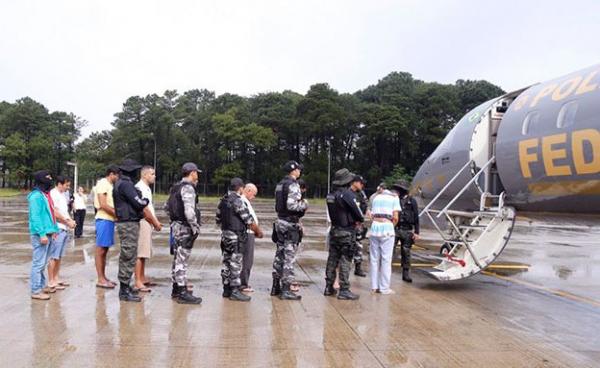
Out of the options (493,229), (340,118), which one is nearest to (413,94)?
(340,118)

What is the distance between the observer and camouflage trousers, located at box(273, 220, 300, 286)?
680cm

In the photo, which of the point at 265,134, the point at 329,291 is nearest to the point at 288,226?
the point at 329,291

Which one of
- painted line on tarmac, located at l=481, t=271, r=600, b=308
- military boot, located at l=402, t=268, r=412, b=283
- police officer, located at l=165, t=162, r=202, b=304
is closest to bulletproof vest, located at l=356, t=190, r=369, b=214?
military boot, located at l=402, t=268, r=412, b=283

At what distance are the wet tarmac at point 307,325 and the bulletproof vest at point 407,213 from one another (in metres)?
1.04

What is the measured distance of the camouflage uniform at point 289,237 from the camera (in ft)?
22.2

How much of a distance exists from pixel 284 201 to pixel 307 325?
1.87 meters

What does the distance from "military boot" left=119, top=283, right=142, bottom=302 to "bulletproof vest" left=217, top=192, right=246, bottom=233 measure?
1.43 metres

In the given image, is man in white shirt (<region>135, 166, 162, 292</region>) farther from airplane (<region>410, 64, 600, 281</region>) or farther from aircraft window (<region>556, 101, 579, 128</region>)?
aircraft window (<region>556, 101, 579, 128</region>)

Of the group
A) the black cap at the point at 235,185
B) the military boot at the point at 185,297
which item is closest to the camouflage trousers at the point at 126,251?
the military boot at the point at 185,297

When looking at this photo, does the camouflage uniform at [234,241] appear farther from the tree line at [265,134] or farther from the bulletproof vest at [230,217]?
the tree line at [265,134]

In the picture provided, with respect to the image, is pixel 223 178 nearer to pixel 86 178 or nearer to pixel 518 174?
pixel 86 178

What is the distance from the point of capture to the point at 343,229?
6.93m

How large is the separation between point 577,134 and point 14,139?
251 ft

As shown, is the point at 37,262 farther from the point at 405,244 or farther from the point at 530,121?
the point at 530,121
